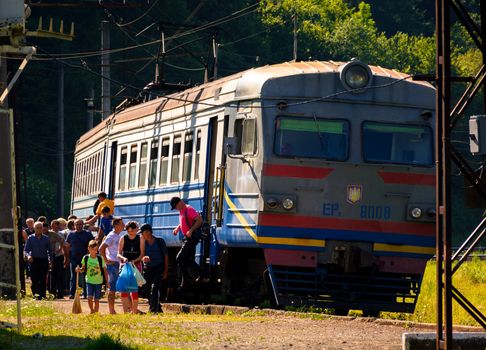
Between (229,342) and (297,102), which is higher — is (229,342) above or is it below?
below

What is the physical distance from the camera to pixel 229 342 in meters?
15.6

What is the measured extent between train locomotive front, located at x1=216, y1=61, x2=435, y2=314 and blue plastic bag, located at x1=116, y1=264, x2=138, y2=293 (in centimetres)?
160

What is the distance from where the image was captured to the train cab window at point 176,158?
24969 millimetres

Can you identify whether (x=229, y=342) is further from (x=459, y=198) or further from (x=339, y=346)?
(x=459, y=198)

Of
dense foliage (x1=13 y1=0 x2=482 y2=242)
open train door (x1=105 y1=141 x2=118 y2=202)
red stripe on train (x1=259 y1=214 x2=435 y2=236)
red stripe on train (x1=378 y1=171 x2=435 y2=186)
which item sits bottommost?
red stripe on train (x1=259 y1=214 x2=435 y2=236)

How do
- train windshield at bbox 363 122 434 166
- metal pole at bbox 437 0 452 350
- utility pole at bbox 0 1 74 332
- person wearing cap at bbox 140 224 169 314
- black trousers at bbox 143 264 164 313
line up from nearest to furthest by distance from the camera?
metal pole at bbox 437 0 452 350 → utility pole at bbox 0 1 74 332 → train windshield at bbox 363 122 434 166 → black trousers at bbox 143 264 164 313 → person wearing cap at bbox 140 224 169 314

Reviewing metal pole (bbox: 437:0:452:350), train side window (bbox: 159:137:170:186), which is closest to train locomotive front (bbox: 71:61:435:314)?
train side window (bbox: 159:137:170:186)

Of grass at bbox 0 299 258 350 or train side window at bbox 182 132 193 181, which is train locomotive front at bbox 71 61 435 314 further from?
train side window at bbox 182 132 193 181

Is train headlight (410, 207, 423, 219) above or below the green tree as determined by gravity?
below

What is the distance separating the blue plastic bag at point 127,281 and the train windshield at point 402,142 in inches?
157

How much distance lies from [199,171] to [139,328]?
6434 mm

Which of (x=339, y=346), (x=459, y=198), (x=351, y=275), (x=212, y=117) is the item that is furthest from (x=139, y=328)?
(x=459, y=198)

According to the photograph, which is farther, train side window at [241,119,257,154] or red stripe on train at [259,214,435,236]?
train side window at [241,119,257,154]

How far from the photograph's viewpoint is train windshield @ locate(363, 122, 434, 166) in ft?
70.6
